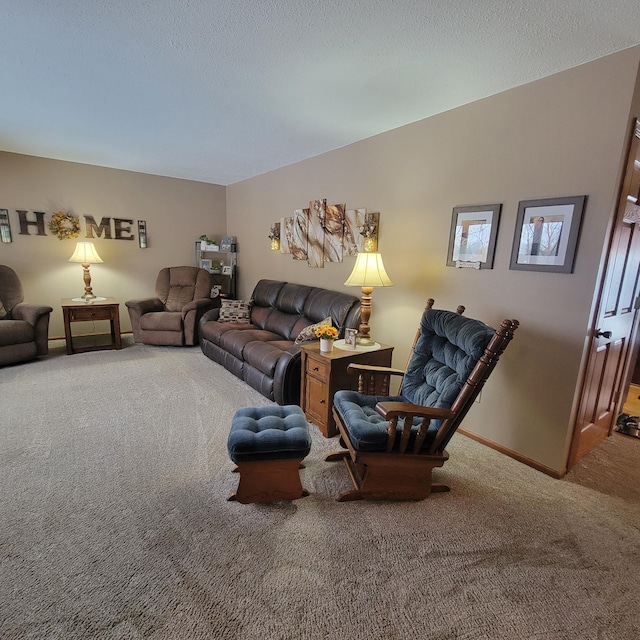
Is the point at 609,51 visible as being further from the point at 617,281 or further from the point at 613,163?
the point at 617,281

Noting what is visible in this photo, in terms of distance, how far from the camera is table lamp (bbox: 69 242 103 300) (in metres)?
4.39

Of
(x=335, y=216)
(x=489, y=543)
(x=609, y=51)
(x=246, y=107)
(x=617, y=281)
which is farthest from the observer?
(x=335, y=216)

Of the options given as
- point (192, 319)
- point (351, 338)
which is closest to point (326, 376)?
point (351, 338)

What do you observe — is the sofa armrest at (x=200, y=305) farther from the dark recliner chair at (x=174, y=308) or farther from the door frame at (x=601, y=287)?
the door frame at (x=601, y=287)

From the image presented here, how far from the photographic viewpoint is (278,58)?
2008 millimetres

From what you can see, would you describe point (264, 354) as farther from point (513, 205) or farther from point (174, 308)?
point (174, 308)

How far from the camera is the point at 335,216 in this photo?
3.65 m

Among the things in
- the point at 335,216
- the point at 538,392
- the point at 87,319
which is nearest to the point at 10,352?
the point at 87,319

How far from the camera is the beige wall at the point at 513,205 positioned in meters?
1.93

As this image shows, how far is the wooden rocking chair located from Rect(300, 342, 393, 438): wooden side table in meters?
0.33

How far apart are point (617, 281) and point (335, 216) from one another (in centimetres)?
244

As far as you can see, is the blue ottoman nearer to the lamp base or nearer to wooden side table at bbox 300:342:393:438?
wooden side table at bbox 300:342:393:438

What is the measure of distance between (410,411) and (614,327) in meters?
1.77

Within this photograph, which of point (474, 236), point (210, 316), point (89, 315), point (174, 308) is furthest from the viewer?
point (174, 308)
